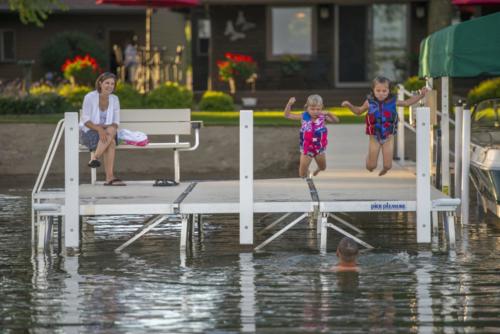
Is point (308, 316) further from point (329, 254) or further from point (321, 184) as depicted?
point (321, 184)

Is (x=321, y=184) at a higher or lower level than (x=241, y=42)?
lower

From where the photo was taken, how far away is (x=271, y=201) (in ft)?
42.9

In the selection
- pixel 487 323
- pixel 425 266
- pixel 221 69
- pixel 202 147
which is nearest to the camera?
pixel 487 323

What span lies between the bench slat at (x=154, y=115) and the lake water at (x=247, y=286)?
2354 millimetres

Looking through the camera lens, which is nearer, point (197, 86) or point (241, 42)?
point (241, 42)

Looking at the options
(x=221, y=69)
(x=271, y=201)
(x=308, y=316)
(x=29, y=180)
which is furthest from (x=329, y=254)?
(x=221, y=69)

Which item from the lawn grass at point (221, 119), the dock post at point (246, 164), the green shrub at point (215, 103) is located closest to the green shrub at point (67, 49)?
the green shrub at point (215, 103)

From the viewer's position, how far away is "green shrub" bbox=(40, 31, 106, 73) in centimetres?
4600

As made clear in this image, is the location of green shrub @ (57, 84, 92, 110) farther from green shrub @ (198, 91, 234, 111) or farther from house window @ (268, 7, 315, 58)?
house window @ (268, 7, 315, 58)

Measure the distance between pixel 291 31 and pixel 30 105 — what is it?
37.6ft

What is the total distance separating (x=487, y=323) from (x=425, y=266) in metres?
2.66

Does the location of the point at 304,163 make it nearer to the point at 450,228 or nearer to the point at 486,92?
the point at 450,228

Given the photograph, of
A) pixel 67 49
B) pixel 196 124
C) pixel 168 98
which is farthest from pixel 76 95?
pixel 67 49

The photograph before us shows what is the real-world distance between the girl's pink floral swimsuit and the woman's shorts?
237cm
